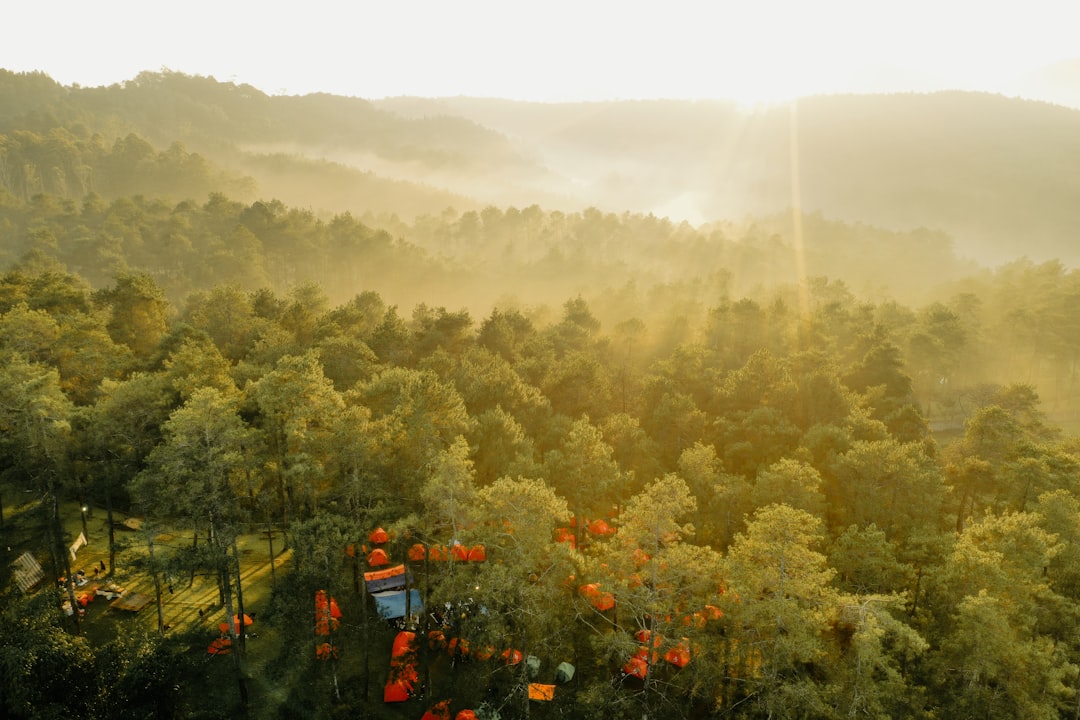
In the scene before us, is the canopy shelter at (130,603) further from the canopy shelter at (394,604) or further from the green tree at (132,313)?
the green tree at (132,313)

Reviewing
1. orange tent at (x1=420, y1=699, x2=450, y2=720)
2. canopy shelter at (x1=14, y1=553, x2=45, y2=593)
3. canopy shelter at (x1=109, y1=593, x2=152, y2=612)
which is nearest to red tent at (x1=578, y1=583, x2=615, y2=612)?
orange tent at (x1=420, y1=699, x2=450, y2=720)

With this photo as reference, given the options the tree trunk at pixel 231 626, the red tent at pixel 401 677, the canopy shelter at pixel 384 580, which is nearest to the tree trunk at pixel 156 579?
the tree trunk at pixel 231 626

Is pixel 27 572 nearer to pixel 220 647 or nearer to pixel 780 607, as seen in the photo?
pixel 220 647

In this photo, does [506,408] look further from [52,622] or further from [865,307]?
[865,307]

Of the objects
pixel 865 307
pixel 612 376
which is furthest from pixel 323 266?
pixel 865 307

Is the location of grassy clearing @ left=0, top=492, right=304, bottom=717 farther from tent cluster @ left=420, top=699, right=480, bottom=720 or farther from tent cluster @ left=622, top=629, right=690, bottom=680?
tent cluster @ left=622, top=629, right=690, bottom=680

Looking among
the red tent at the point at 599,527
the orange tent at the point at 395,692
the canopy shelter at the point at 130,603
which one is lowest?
the orange tent at the point at 395,692
